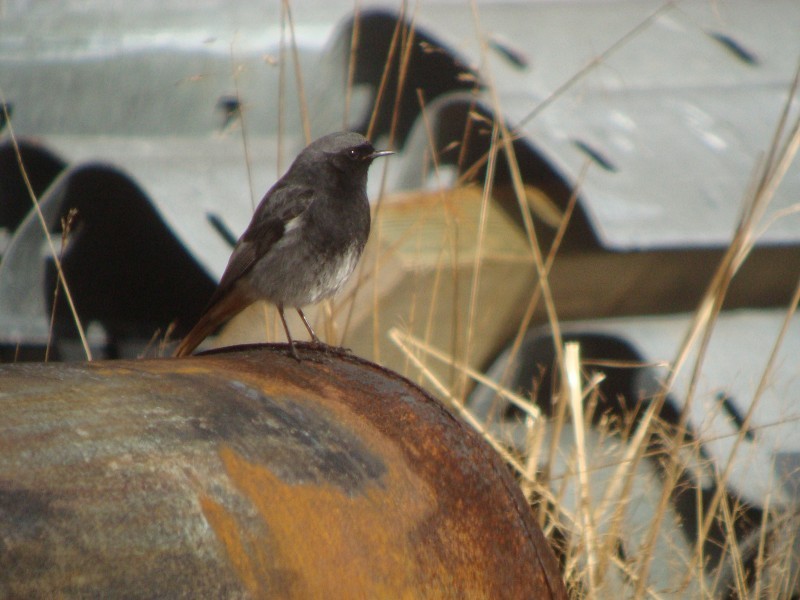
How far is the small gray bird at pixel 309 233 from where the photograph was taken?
10.1ft

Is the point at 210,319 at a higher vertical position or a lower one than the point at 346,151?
lower

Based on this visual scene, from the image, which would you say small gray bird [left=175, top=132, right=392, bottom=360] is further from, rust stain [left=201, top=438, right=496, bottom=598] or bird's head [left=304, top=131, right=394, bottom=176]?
rust stain [left=201, top=438, right=496, bottom=598]

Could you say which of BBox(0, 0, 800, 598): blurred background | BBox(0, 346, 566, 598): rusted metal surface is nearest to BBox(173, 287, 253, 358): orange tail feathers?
BBox(0, 0, 800, 598): blurred background

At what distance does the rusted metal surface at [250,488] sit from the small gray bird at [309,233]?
0.98m

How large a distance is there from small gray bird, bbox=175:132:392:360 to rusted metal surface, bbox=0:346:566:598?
0.98 metres

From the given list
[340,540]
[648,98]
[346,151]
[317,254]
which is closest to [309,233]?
[317,254]

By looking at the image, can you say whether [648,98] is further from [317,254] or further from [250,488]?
[250,488]

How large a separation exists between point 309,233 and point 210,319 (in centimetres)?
40

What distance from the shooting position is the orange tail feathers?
3.03m

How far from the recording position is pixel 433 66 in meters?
4.85

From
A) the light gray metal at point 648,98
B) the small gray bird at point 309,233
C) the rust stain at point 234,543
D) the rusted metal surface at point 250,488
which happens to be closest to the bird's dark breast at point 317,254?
the small gray bird at point 309,233

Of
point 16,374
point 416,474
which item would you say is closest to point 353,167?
point 416,474

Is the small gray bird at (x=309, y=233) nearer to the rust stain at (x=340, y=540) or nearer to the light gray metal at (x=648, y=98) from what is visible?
the light gray metal at (x=648, y=98)

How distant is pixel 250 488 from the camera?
4.96 feet
